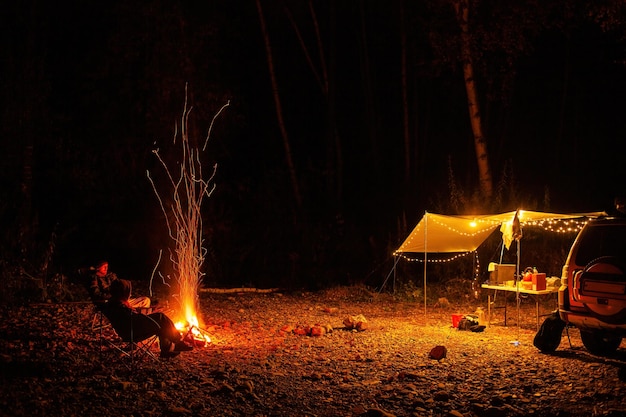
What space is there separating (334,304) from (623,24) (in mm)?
7966

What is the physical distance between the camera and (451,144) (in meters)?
24.2

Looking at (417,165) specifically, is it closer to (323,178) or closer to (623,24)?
(323,178)

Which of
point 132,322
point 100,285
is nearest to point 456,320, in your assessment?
point 132,322

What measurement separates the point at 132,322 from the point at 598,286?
503cm

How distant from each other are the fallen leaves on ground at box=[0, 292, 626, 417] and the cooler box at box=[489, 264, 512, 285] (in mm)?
670

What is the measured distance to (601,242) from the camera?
7262mm

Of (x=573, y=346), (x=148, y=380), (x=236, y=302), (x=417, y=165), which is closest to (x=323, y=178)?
(x=417, y=165)

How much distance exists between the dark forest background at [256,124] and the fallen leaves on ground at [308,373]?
370cm

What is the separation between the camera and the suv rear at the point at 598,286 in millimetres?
6832

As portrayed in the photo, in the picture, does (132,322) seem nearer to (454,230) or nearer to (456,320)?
(456,320)

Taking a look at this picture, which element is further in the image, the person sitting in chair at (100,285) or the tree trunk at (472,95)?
the tree trunk at (472,95)

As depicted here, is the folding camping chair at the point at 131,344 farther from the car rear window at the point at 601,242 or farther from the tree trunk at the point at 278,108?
the tree trunk at the point at 278,108

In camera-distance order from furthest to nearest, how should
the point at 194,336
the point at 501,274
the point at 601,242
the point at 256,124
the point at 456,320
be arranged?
1. the point at 256,124
2. the point at 501,274
3. the point at 456,320
4. the point at 194,336
5. the point at 601,242

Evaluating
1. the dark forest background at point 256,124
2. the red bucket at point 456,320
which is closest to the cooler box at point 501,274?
the red bucket at point 456,320
